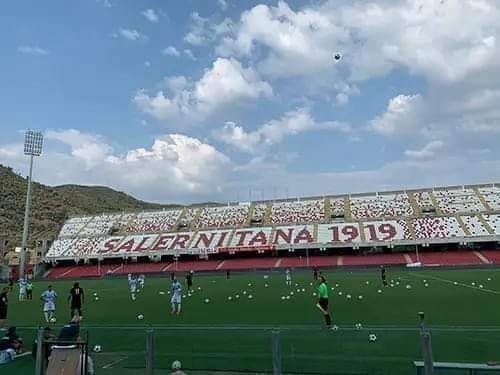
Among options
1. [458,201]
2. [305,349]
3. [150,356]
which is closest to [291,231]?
[458,201]

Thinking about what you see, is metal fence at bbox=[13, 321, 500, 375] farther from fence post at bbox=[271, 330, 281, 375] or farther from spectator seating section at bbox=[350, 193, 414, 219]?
spectator seating section at bbox=[350, 193, 414, 219]

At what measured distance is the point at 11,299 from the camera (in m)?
33.1

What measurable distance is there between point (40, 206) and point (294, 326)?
10986cm

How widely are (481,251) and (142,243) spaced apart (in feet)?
146

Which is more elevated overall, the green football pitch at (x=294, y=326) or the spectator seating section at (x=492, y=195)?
the spectator seating section at (x=492, y=195)

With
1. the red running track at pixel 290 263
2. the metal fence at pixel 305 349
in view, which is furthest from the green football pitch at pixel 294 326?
the red running track at pixel 290 263

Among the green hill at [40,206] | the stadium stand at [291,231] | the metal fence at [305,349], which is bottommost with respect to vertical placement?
the metal fence at [305,349]

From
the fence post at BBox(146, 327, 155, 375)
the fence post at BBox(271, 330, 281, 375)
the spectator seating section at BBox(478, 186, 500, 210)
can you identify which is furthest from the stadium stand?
the fence post at BBox(146, 327, 155, 375)

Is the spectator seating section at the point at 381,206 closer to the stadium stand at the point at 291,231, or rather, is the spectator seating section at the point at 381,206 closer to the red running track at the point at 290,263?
the stadium stand at the point at 291,231

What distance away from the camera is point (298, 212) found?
234 feet

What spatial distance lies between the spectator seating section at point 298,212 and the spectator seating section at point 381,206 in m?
5.06

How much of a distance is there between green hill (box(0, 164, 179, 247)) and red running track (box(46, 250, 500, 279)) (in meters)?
31.2

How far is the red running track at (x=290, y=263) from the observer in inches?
2048

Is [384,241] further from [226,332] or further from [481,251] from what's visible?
[226,332]
